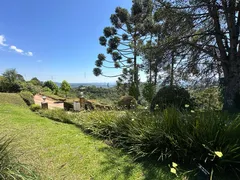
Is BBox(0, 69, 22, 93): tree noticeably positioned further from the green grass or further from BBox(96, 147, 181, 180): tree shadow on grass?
BBox(96, 147, 181, 180): tree shadow on grass

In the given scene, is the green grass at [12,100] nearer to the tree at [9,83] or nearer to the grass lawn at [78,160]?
the tree at [9,83]

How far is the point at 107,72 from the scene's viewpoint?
54.0 feet

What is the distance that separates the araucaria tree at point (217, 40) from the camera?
5.94 m

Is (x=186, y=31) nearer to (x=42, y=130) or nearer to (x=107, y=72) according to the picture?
(x=42, y=130)

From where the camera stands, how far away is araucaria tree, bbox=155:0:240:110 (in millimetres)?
5938

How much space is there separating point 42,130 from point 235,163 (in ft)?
14.6

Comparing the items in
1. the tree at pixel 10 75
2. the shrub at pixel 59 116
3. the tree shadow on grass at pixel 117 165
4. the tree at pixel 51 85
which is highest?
the tree at pixel 10 75

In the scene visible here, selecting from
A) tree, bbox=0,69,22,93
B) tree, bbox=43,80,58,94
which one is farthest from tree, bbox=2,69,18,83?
tree, bbox=43,80,58,94

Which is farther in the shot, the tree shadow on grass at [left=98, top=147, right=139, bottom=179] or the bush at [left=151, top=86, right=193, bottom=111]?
the bush at [left=151, top=86, right=193, bottom=111]

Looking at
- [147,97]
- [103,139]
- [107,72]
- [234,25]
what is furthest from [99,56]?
[103,139]

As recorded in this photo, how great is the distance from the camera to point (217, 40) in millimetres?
6516

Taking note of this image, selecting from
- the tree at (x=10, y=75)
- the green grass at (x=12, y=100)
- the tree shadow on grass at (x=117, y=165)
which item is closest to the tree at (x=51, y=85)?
the tree at (x=10, y=75)

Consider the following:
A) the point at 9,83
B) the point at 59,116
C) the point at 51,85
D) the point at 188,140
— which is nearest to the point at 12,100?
the point at 59,116

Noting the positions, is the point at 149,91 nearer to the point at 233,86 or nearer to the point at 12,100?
the point at 233,86
